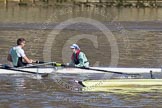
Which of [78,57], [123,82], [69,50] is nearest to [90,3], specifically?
[69,50]

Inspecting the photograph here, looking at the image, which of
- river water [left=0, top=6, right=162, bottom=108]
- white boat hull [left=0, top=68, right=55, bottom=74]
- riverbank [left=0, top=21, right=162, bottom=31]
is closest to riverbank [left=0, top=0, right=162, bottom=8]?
river water [left=0, top=6, right=162, bottom=108]

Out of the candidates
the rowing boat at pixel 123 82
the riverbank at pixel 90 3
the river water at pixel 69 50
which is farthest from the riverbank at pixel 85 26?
the rowing boat at pixel 123 82

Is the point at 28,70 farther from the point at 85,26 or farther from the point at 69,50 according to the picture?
the point at 85,26

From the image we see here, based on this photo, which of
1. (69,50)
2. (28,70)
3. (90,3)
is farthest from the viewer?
(90,3)

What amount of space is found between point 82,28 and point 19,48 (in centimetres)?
3197

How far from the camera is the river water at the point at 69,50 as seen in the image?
21.6m

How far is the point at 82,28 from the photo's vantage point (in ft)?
191

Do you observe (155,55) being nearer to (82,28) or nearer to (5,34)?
(5,34)

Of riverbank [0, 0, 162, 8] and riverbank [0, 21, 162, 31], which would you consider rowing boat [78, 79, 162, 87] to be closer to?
riverbank [0, 21, 162, 31]

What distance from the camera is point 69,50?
39.8 m

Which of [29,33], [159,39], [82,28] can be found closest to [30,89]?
[159,39]

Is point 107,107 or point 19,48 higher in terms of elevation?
point 19,48

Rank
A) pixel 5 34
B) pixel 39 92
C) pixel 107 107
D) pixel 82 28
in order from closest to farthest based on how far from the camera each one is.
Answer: pixel 107 107 → pixel 39 92 → pixel 5 34 → pixel 82 28

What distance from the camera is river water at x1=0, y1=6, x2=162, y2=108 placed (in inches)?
851
